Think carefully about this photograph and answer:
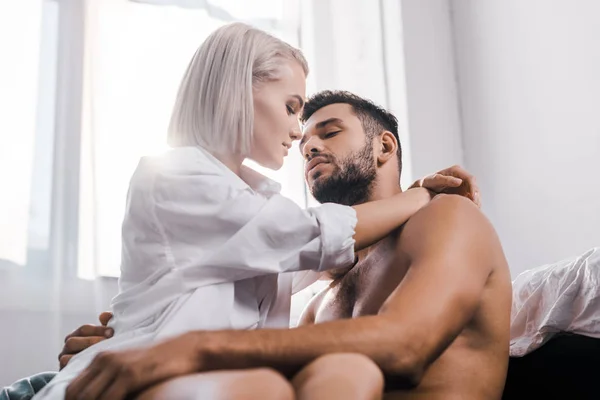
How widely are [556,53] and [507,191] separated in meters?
0.39

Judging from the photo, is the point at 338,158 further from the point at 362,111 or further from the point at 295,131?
the point at 295,131

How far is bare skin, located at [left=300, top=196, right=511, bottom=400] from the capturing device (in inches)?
48.4

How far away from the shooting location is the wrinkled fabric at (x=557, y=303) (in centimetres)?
128

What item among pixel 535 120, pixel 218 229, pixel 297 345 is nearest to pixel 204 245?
pixel 218 229

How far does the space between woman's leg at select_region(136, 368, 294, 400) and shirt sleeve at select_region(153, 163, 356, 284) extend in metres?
0.21

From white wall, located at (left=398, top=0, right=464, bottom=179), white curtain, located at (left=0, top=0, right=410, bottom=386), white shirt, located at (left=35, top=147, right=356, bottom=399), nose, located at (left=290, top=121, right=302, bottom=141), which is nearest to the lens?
white shirt, located at (left=35, top=147, right=356, bottom=399)

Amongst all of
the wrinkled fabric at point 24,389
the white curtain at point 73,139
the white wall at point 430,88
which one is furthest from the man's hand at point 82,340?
the white wall at point 430,88

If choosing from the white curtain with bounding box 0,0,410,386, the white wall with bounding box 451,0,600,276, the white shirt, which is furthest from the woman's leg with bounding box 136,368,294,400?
the white wall with bounding box 451,0,600,276

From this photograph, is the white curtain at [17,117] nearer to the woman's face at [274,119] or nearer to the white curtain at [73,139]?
the white curtain at [73,139]

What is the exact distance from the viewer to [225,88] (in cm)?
128

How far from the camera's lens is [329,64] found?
2.65 metres

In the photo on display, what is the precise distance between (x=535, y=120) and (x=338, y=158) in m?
0.91

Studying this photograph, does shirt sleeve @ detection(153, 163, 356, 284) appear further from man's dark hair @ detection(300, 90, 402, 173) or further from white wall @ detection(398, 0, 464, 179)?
white wall @ detection(398, 0, 464, 179)

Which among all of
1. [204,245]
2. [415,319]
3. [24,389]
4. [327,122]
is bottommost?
[24,389]
